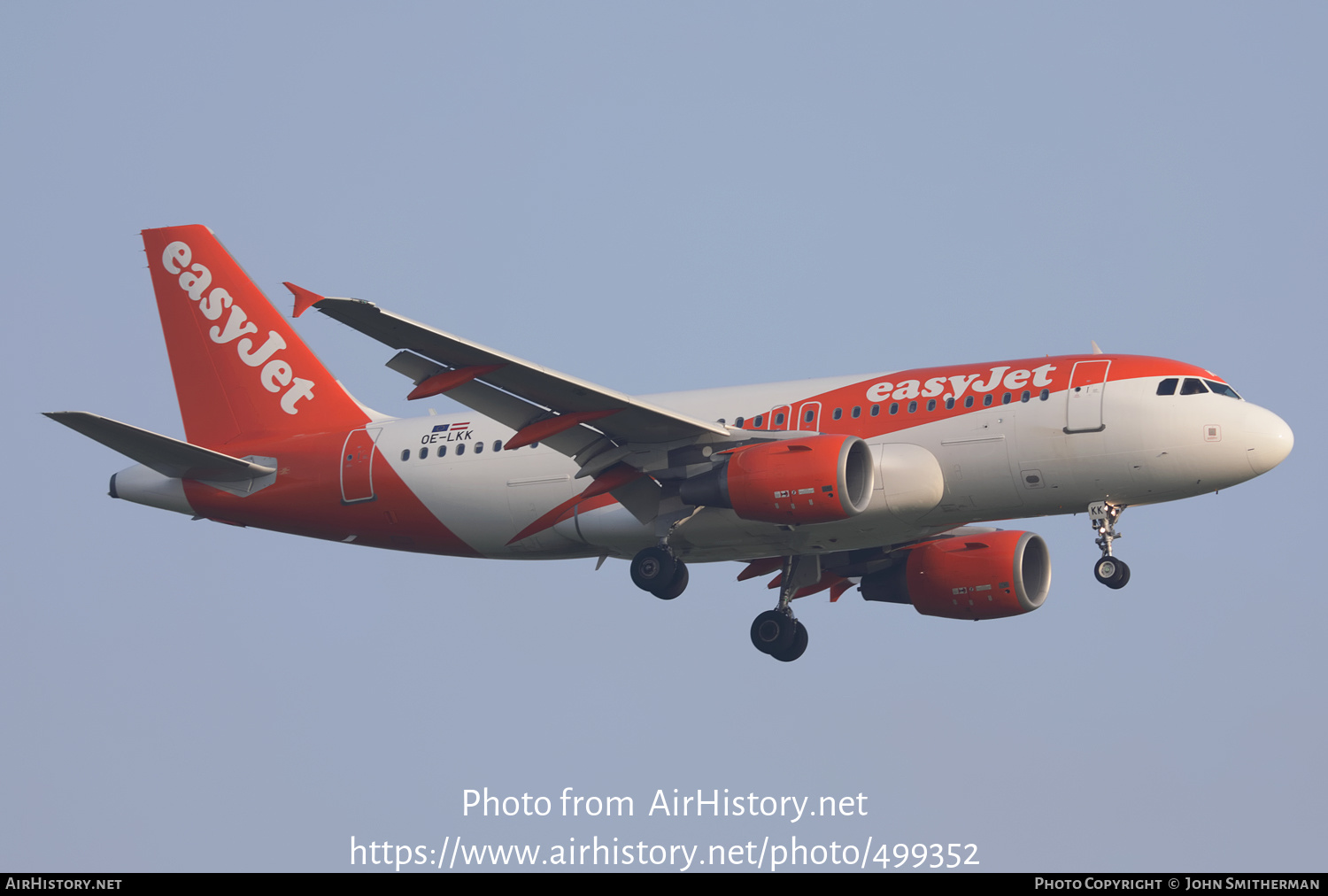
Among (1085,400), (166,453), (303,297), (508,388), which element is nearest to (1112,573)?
(1085,400)

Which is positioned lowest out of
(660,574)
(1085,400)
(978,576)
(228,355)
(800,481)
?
(660,574)

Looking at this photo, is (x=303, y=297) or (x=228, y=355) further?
(x=228, y=355)

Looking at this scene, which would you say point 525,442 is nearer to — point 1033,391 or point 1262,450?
point 1033,391

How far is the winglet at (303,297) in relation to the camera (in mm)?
29969

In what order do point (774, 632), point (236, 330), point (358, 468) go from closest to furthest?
point (358, 468) < point (774, 632) < point (236, 330)

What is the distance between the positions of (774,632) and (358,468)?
34.6 ft

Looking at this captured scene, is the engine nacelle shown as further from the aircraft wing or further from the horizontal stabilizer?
the horizontal stabilizer

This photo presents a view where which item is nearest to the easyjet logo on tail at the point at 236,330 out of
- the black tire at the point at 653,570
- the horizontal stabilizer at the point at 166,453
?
the horizontal stabilizer at the point at 166,453

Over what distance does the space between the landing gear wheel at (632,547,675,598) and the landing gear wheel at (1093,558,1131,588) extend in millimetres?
8741

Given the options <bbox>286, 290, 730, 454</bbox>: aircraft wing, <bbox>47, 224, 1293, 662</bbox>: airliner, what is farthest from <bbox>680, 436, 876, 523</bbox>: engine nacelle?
<bbox>286, 290, 730, 454</bbox>: aircraft wing

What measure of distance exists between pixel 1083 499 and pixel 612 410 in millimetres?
9698

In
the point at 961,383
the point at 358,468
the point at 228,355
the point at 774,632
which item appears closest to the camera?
the point at 961,383

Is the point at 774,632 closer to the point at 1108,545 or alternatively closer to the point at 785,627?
the point at 785,627

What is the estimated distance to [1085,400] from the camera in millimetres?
33969
